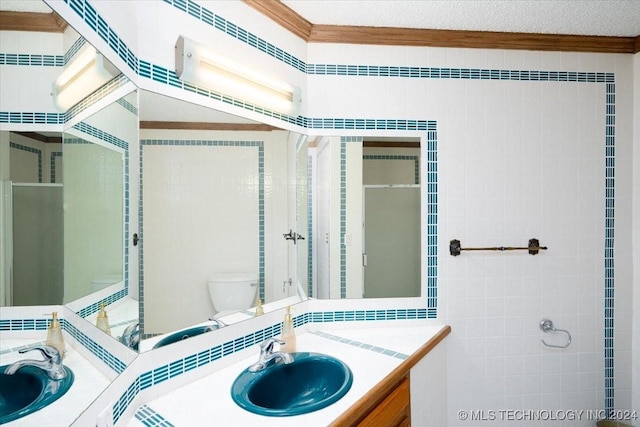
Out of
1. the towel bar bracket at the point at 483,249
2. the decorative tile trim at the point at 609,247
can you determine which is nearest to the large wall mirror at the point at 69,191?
the towel bar bracket at the point at 483,249

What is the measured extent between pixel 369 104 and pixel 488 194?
0.83 m

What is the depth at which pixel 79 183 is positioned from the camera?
2.66ft

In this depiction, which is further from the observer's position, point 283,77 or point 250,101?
point 283,77

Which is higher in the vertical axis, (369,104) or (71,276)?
(369,104)

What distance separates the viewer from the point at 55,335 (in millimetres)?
670

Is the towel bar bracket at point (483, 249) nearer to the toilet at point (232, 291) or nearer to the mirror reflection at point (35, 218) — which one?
the toilet at point (232, 291)

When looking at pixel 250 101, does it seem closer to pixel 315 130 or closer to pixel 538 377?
pixel 315 130

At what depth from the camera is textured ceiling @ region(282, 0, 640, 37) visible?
64.3 inches

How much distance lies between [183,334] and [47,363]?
0.64 meters

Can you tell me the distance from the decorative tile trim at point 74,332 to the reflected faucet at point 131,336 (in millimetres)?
69

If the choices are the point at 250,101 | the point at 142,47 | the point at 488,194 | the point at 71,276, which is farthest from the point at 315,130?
the point at 71,276

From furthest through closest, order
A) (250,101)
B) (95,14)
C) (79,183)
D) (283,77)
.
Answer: (283,77) < (250,101) < (95,14) < (79,183)

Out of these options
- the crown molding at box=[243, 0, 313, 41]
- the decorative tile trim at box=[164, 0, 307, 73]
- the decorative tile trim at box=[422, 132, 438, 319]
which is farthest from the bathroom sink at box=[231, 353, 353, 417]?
the crown molding at box=[243, 0, 313, 41]

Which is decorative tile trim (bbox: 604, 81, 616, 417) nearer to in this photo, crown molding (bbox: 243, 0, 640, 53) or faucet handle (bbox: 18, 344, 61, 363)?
crown molding (bbox: 243, 0, 640, 53)
